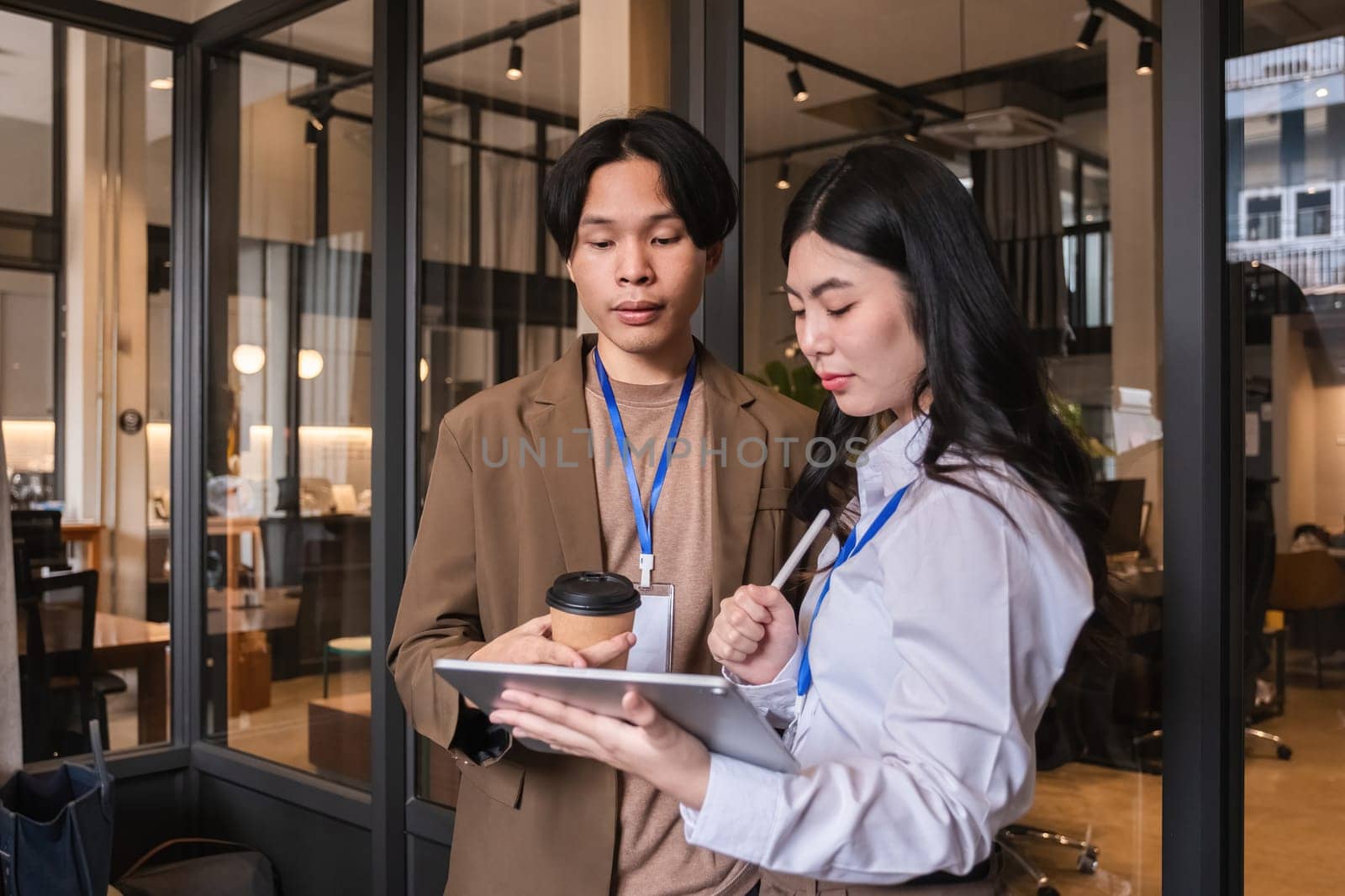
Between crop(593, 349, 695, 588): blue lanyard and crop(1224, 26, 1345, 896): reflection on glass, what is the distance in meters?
0.77

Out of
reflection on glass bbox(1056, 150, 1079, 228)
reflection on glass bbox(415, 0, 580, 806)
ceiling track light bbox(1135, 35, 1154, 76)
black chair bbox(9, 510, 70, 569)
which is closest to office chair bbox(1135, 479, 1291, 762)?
reflection on glass bbox(415, 0, 580, 806)

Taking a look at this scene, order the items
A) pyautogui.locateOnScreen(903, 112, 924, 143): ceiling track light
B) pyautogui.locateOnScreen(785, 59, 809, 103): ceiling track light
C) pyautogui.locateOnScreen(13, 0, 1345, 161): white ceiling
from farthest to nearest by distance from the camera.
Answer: pyautogui.locateOnScreen(903, 112, 924, 143): ceiling track light, pyautogui.locateOnScreen(785, 59, 809, 103): ceiling track light, pyautogui.locateOnScreen(13, 0, 1345, 161): white ceiling

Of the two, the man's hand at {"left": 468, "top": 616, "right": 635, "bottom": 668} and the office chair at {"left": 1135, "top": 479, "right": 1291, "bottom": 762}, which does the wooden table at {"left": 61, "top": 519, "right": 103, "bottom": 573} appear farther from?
the office chair at {"left": 1135, "top": 479, "right": 1291, "bottom": 762}

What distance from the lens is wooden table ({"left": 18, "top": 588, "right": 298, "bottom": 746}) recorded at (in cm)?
347

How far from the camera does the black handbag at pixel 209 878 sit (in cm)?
300

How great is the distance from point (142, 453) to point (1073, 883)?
3.06 m

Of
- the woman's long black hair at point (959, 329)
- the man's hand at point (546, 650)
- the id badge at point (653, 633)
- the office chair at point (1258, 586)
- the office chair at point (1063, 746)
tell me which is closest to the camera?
the woman's long black hair at point (959, 329)

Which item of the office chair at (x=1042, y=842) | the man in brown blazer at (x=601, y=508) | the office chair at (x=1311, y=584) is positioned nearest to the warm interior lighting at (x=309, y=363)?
the man in brown blazer at (x=601, y=508)

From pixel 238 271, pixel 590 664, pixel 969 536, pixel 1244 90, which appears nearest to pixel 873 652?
pixel 969 536

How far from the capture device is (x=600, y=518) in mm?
1617

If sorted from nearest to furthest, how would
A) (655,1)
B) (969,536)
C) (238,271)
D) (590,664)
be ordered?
(969,536)
(590,664)
(655,1)
(238,271)

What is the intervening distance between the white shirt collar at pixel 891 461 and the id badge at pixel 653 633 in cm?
41

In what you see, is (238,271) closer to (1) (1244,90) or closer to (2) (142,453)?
(2) (142,453)

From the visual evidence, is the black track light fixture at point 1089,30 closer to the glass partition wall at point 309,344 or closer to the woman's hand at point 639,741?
the glass partition wall at point 309,344
